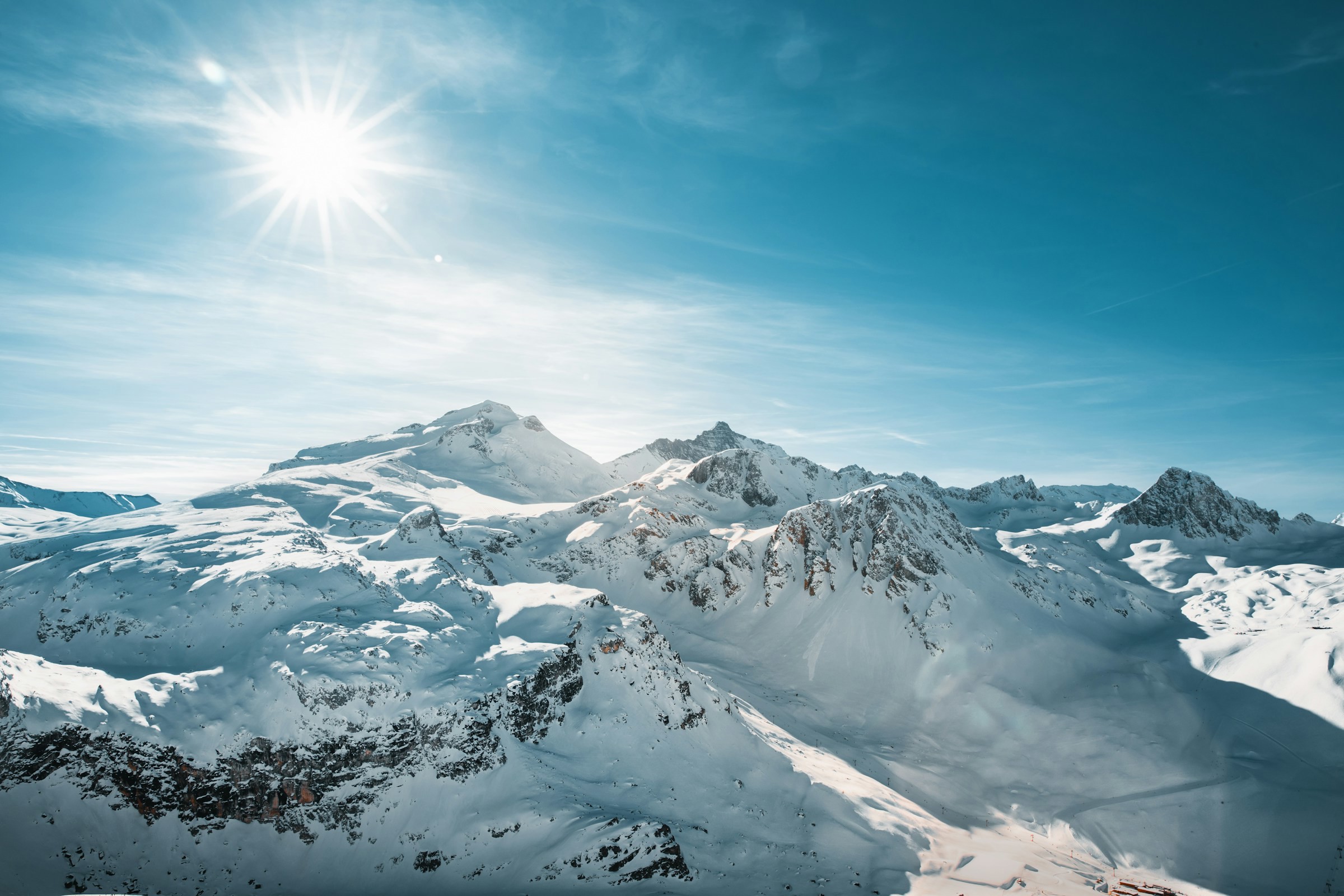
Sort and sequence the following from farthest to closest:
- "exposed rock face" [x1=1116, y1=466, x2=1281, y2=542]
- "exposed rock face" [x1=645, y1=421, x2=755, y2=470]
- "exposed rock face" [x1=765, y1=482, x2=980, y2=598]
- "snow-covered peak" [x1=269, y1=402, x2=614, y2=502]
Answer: "exposed rock face" [x1=645, y1=421, x2=755, y2=470] → "snow-covered peak" [x1=269, y1=402, x2=614, y2=502] → "exposed rock face" [x1=1116, y1=466, x2=1281, y2=542] → "exposed rock face" [x1=765, y1=482, x2=980, y2=598]

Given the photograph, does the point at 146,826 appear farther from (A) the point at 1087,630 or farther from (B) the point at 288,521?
(A) the point at 1087,630

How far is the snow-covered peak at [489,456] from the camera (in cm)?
13600

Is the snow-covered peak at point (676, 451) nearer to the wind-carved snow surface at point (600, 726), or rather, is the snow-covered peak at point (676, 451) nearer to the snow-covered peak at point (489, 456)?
the snow-covered peak at point (489, 456)

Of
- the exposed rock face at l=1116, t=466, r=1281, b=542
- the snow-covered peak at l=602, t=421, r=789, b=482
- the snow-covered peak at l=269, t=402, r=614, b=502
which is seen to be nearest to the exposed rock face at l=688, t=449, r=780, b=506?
the snow-covered peak at l=602, t=421, r=789, b=482

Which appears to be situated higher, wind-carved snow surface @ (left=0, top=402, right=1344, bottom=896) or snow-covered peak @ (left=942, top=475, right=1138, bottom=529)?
snow-covered peak @ (left=942, top=475, right=1138, bottom=529)

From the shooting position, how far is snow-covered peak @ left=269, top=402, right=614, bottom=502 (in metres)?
136

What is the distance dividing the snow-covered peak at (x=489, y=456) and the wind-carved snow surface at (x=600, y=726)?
42.3 metres

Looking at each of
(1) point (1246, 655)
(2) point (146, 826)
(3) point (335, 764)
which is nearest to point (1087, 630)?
(1) point (1246, 655)

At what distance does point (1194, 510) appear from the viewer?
13412 centimetres

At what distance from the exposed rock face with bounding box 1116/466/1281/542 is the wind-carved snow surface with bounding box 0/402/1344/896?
1733 inches

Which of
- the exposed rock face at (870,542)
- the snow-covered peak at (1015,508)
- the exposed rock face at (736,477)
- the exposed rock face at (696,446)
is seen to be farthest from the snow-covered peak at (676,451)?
the snow-covered peak at (1015,508)

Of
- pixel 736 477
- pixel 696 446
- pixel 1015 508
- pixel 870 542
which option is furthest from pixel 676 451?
pixel 1015 508

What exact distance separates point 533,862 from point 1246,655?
8613 centimetres

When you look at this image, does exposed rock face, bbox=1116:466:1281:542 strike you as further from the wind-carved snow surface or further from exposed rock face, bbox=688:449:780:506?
→ exposed rock face, bbox=688:449:780:506
